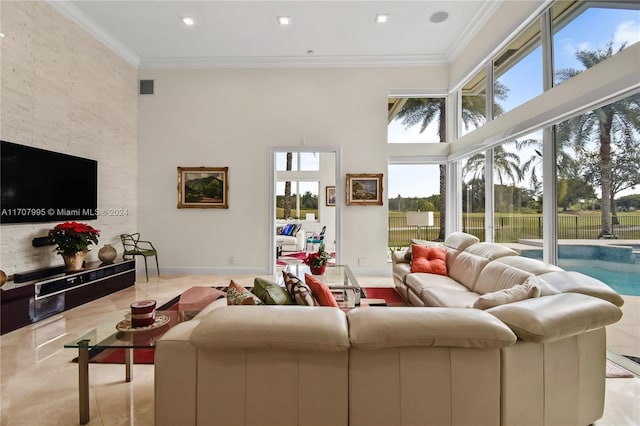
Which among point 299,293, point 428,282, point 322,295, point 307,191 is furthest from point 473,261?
point 307,191

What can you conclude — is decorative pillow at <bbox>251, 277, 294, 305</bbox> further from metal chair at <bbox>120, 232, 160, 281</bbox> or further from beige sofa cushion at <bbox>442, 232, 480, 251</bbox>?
metal chair at <bbox>120, 232, 160, 281</bbox>

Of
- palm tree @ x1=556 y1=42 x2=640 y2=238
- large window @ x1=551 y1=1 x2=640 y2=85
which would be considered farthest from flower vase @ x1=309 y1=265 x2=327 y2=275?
large window @ x1=551 y1=1 x2=640 y2=85

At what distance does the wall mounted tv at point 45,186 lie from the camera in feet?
11.3

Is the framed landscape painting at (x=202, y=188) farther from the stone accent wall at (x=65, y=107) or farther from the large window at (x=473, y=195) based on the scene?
the large window at (x=473, y=195)

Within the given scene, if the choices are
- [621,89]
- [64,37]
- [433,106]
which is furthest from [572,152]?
[64,37]

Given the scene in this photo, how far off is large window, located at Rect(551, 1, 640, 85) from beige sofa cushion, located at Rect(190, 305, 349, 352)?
325 cm

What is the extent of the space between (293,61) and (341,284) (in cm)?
429

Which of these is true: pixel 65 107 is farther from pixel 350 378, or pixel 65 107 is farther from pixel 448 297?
pixel 448 297

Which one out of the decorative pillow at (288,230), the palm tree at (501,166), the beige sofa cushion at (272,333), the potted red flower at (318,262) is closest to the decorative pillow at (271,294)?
the beige sofa cushion at (272,333)

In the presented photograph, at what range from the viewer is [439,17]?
4.42 m

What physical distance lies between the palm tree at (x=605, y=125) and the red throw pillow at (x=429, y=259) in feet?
5.21

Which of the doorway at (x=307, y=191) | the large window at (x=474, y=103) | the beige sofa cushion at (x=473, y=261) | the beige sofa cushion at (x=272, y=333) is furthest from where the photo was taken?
the doorway at (x=307, y=191)

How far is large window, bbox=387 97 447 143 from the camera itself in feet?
19.2

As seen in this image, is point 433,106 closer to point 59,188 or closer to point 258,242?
point 258,242
